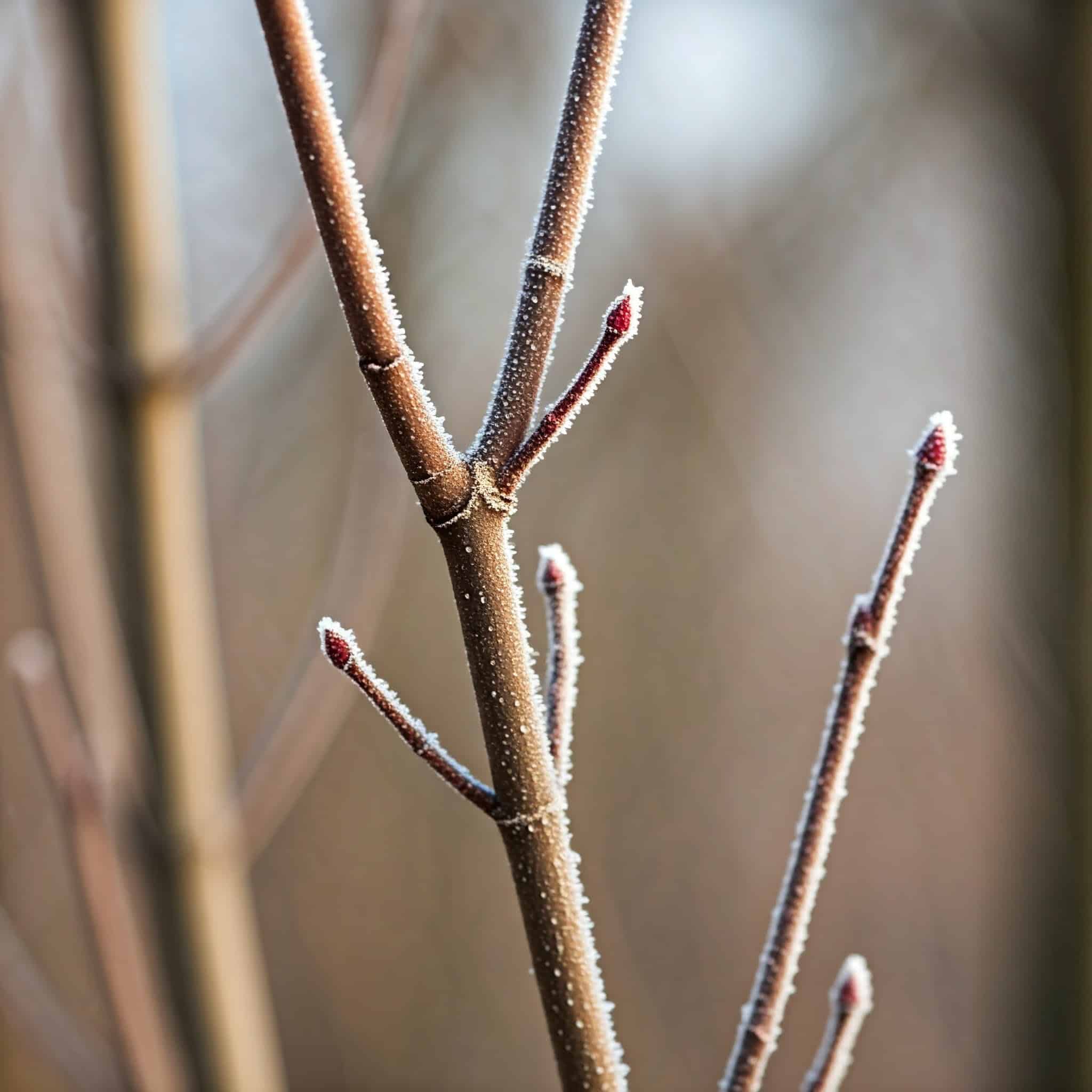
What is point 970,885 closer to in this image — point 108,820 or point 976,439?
point 976,439

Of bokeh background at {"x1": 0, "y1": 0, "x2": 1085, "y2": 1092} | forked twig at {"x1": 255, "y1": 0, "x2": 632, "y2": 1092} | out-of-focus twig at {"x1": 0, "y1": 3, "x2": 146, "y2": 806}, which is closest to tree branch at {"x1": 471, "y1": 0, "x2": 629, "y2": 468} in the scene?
forked twig at {"x1": 255, "y1": 0, "x2": 632, "y2": 1092}

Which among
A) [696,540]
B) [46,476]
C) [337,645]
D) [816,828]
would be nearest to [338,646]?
[337,645]

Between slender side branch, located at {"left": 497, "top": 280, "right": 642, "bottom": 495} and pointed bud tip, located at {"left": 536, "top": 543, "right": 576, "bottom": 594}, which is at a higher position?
slender side branch, located at {"left": 497, "top": 280, "right": 642, "bottom": 495}

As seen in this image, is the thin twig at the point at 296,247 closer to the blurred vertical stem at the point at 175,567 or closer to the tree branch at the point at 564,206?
the blurred vertical stem at the point at 175,567

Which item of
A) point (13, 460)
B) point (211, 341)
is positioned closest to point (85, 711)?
point (211, 341)

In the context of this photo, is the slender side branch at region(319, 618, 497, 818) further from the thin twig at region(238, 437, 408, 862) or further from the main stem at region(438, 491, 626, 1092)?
the thin twig at region(238, 437, 408, 862)

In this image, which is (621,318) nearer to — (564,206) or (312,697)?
(564,206)

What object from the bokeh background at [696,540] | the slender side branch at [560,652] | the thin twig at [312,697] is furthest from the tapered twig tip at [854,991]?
the bokeh background at [696,540]
